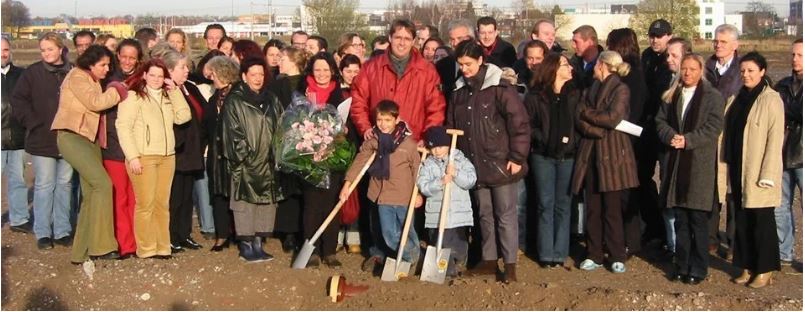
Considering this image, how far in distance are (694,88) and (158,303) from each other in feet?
13.8

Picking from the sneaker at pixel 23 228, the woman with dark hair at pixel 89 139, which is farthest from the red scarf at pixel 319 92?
the sneaker at pixel 23 228

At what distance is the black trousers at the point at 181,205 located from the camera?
27.9ft

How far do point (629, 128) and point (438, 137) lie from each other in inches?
55.5

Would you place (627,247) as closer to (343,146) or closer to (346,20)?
(343,146)

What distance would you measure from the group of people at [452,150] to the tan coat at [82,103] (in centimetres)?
2

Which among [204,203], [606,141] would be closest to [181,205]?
[204,203]

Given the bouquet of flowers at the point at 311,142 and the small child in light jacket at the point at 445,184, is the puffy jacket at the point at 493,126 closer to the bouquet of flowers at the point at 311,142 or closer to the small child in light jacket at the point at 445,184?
the small child in light jacket at the point at 445,184

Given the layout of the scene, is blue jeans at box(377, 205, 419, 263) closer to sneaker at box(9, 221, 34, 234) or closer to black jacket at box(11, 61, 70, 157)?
black jacket at box(11, 61, 70, 157)

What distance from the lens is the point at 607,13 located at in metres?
69.4

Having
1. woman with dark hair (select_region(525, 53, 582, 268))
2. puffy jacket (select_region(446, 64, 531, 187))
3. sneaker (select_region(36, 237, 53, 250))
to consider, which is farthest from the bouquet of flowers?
sneaker (select_region(36, 237, 53, 250))

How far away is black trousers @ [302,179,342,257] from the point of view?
792 centimetres

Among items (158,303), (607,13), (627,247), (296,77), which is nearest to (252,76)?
(296,77)

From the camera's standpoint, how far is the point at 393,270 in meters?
7.51

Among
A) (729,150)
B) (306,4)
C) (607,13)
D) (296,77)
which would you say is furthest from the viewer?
(607,13)
